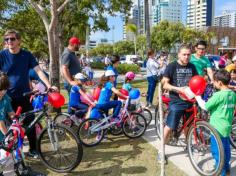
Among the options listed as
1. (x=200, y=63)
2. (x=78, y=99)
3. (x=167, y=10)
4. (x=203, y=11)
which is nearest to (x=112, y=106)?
(x=78, y=99)

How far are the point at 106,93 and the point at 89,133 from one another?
2.71 ft

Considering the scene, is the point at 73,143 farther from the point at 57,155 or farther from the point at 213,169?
the point at 213,169

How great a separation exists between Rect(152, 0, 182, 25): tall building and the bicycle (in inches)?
3326

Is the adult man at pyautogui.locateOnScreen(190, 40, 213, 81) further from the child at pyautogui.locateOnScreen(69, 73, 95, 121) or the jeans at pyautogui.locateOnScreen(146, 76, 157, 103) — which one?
the jeans at pyautogui.locateOnScreen(146, 76, 157, 103)

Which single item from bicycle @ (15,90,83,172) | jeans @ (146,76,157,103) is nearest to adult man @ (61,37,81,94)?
bicycle @ (15,90,83,172)

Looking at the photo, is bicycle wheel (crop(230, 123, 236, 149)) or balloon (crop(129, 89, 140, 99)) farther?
balloon (crop(129, 89, 140, 99))

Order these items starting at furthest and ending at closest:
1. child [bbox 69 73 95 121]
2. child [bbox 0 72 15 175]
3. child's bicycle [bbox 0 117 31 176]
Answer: child [bbox 69 73 95 121]
child [bbox 0 72 15 175]
child's bicycle [bbox 0 117 31 176]

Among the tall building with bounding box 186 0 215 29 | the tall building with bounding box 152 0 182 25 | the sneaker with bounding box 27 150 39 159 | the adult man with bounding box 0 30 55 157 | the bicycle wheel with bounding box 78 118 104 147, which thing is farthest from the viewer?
the tall building with bounding box 152 0 182 25

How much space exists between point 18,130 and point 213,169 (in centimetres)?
267

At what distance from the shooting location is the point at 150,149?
576 cm

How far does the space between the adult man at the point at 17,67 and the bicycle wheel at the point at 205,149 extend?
223cm

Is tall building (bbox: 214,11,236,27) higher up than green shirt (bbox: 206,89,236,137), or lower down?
higher up

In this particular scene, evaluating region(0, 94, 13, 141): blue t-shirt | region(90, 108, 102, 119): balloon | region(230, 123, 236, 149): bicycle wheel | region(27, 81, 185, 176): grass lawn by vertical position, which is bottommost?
region(27, 81, 185, 176): grass lawn

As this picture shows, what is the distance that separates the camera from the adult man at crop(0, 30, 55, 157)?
4715mm
